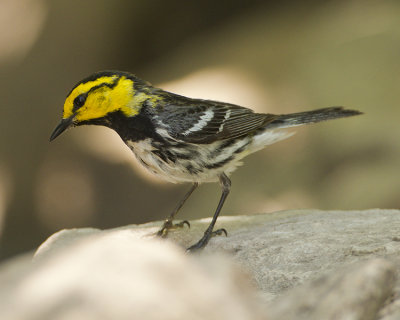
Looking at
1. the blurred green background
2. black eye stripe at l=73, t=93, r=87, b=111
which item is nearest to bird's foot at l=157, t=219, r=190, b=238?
black eye stripe at l=73, t=93, r=87, b=111

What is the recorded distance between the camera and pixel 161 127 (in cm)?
603

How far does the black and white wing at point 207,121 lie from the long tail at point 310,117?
103mm

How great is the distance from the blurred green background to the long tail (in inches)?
113

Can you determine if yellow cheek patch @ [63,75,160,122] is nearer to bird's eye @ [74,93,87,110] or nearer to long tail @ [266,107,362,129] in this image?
bird's eye @ [74,93,87,110]

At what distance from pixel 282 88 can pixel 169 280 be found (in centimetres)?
855

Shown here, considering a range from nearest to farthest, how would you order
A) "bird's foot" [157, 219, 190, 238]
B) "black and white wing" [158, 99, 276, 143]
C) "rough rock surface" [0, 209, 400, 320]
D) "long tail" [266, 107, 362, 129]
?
"rough rock surface" [0, 209, 400, 320]
"black and white wing" [158, 99, 276, 143]
"bird's foot" [157, 219, 190, 238]
"long tail" [266, 107, 362, 129]

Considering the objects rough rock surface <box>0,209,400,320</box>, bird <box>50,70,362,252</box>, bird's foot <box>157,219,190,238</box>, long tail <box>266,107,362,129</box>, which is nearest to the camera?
rough rock surface <box>0,209,400,320</box>

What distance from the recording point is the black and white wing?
6.11m

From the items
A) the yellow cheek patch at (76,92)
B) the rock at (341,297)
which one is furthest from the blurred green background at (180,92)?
the rock at (341,297)

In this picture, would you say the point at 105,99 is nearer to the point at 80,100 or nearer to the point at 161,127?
A: the point at 80,100

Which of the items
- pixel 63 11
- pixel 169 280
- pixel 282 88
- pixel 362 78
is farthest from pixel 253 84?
pixel 169 280

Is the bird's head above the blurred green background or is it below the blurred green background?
above

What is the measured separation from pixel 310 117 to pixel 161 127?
67.3 inches

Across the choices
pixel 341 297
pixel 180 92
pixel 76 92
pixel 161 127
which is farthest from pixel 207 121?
pixel 180 92
